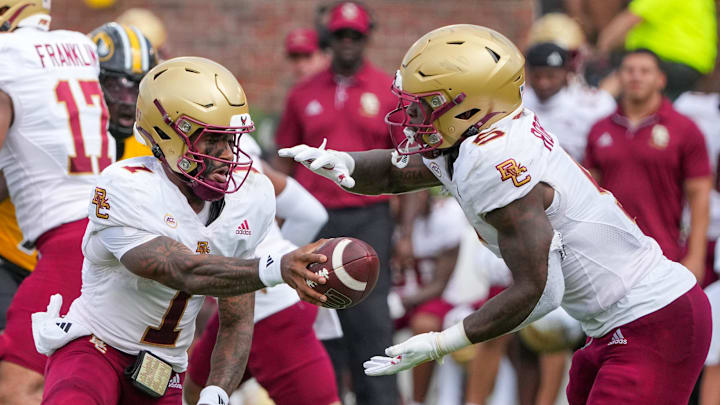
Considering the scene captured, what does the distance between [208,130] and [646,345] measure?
1652 millimetres

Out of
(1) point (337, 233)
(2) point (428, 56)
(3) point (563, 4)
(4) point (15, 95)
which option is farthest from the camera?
(3) point (563, 4)

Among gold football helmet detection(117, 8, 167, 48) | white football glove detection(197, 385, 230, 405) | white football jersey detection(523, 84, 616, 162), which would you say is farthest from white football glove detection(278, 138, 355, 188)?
gold football helmet detection(117, 8, 167, 48)

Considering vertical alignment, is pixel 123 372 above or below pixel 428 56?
below

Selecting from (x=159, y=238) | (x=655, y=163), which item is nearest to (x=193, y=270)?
(x=159, y=238)

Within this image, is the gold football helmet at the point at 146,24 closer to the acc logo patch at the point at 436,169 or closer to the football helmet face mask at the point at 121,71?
the football helmet face mask at the point at 121,71

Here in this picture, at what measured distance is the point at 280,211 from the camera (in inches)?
214

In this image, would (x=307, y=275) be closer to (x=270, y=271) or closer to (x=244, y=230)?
(x=270, y=271)

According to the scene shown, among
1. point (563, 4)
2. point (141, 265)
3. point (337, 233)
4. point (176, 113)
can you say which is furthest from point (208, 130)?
point (563, 4)

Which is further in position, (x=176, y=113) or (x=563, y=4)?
(x=563, y=4)

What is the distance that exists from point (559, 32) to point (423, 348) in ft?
14.5

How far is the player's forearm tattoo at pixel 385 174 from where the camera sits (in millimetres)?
4410

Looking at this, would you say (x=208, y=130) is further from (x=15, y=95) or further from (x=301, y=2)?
(x=301, y=2)

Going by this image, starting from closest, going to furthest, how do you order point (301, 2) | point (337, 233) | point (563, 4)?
point (337, 233) < point (563, 4) < point (301, 2)

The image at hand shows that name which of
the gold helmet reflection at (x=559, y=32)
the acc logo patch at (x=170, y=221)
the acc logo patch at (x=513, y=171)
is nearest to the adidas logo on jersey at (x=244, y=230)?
the acc logo patch at (x=170, y=221)
